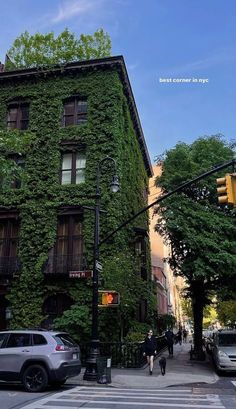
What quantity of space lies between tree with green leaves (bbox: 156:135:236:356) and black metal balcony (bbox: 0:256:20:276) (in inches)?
330

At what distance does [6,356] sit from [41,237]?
Result: 447 inches

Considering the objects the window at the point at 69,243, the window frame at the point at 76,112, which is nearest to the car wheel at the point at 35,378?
the window at the point at 69,243

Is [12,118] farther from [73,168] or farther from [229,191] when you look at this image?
[229,191]

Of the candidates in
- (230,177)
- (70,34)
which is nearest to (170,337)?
(230,177)

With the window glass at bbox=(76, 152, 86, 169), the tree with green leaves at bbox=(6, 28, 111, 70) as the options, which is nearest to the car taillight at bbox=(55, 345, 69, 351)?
the window glass at bbox=(76, 152, 86, 169)

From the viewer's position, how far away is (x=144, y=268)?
3008cm

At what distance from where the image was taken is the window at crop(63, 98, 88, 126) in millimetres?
26250

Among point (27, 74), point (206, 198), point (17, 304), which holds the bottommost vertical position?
point (17, 304)

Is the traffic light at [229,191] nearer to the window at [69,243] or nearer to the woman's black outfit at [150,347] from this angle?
the woman's black outfit at [150,347]

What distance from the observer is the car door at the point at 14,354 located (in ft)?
41.3

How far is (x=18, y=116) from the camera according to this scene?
27406mm

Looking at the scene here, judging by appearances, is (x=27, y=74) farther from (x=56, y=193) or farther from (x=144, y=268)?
(x=144, y=268)

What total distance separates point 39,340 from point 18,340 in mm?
705

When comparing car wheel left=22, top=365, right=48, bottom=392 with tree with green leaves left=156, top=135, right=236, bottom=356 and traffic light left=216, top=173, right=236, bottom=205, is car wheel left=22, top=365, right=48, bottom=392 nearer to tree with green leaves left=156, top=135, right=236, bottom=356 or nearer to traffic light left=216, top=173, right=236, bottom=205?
traffic light left=216, top=173, right=236, bottom=205
